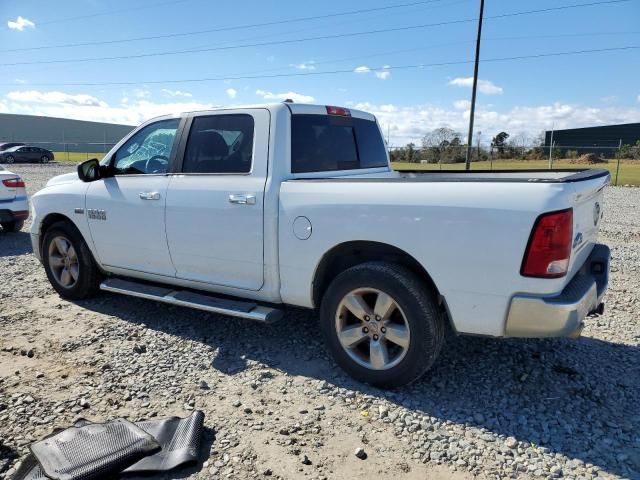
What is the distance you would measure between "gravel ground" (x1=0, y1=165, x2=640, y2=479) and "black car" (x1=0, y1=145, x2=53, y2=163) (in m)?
36.4

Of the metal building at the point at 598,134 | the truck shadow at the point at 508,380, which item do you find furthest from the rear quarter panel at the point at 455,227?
the metal building at the point at 598,134

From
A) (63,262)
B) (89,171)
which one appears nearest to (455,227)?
(89,171)

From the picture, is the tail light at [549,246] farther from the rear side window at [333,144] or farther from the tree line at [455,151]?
the tree line at [455,151]

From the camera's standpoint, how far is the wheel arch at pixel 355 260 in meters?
3.30

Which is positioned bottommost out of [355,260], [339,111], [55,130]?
[355,260]

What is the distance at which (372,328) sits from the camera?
134 inches

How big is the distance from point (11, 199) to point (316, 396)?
793cm

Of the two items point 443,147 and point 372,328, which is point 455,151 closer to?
point 443,147

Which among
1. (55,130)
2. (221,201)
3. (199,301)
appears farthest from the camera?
(55,130)

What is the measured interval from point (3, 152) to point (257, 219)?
39104 mm

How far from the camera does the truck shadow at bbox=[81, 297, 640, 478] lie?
2.91 metres

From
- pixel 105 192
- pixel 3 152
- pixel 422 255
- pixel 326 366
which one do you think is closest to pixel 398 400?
pixel 326 366

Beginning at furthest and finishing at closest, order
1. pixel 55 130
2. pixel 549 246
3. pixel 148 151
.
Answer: pixel 55 130 → pixel 148 151 → pixel 549 246

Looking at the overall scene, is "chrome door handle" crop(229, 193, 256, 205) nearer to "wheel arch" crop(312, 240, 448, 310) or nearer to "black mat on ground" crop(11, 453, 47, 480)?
"wheel arch" crop(312, 240, 448, 310)
